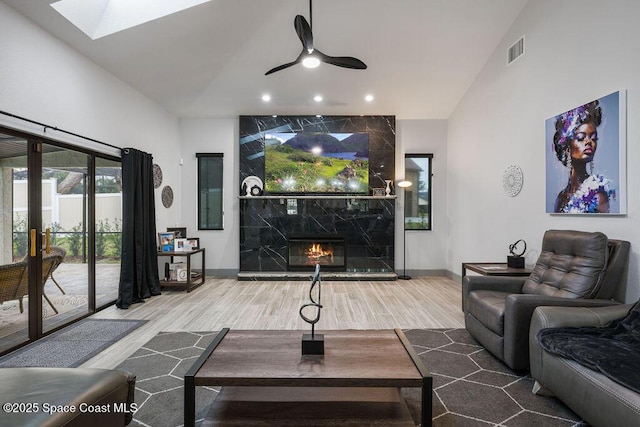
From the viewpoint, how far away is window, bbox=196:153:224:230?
6.50 meters

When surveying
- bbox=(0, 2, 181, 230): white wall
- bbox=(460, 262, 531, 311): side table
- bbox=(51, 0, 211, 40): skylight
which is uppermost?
bbox=(51, 0, 211, 40): skylight

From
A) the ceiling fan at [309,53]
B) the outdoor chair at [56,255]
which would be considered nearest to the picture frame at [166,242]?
the outdoor chair at [56,255]

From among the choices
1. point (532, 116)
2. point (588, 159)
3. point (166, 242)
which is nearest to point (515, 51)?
point (532, 116)

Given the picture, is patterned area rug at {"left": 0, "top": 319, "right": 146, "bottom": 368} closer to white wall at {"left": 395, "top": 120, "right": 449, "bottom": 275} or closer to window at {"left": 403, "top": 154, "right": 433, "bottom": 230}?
white wall at {"left": 395, "top": 120, "right": 449, "bottom": 275}

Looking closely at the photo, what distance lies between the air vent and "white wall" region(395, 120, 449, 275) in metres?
2.07

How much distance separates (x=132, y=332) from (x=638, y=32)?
5.38 m

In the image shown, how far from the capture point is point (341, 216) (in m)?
6.40

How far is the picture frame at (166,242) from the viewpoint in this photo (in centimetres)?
535

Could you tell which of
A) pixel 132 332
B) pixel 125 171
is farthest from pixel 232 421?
pixel 125 171

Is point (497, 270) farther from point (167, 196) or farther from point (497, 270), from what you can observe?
point (167, 196)

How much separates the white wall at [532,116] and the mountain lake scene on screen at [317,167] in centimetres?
180

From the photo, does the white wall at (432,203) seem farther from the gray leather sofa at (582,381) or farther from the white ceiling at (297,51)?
the gray leather sofa at (582,381)

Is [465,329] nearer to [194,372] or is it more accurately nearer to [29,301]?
[194,372]

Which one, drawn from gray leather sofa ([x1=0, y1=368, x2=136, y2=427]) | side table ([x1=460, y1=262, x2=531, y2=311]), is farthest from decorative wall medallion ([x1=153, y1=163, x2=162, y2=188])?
side table ([x1=460, y1=262, x2=531, y2=311])
